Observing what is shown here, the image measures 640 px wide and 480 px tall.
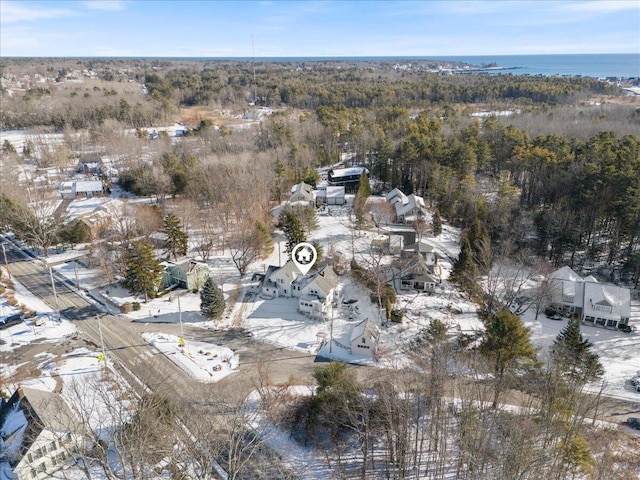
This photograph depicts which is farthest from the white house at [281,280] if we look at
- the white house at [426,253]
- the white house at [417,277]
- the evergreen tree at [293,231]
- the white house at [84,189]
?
the white house at [84,189]

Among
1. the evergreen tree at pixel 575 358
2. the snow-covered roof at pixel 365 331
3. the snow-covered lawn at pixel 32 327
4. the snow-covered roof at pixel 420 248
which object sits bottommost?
the snow-covered lawn at pixel 32 327

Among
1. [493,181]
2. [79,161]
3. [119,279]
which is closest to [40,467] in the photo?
[119,279]

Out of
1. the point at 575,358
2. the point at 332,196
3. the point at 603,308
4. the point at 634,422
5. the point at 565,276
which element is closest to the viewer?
the point at 634,422

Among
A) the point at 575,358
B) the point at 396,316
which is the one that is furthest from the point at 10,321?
the point at 575,358

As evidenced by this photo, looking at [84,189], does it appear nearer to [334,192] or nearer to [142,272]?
[142,272]

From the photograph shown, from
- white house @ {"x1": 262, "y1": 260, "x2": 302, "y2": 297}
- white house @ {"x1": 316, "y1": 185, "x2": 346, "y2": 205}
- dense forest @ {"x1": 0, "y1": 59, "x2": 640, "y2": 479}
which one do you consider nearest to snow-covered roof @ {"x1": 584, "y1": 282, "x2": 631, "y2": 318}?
dense forest @ {"x1": 0, "y1": 59, "x2": 640, "y2": 479}

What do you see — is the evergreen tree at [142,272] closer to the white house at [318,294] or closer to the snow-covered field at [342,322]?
the snow-covered field at [342,322]

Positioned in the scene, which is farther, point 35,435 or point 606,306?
point 606,306

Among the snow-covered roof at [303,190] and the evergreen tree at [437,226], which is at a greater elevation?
the snow-covered roof at [303,190]
